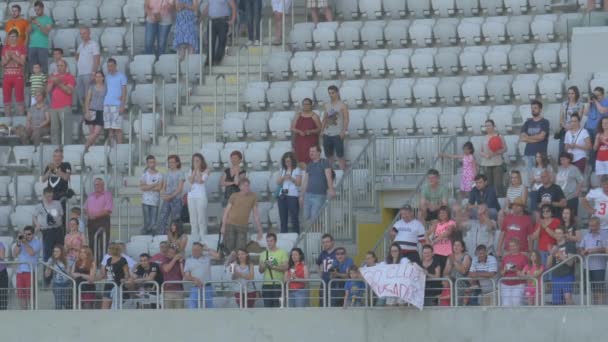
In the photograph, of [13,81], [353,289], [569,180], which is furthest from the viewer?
[13,81]

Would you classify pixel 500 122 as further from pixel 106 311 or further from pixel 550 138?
pixel 106 311

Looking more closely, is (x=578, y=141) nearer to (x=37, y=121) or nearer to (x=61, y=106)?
(x=61, y=106)

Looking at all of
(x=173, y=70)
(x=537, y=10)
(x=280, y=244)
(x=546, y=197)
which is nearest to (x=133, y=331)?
(x=280, y=244)

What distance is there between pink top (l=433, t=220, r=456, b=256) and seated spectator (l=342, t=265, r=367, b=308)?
102 cm

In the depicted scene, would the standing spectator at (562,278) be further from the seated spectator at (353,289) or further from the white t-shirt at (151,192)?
the white t-shirt at (151,192)

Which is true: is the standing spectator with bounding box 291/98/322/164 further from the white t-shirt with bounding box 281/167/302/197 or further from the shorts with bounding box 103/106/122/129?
the shorts with bounding box 103/106/122/129

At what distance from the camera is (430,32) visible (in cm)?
2998

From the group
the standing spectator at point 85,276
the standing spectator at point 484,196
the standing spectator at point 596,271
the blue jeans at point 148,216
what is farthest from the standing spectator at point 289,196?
the standing spectator at point 596,271

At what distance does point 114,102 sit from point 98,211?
9.01 feet

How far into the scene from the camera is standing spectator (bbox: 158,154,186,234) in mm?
26812

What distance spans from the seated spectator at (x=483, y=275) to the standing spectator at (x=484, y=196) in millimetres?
1629

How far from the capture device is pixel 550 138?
26.7 metres

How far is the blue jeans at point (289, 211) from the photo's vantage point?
26.1 metres

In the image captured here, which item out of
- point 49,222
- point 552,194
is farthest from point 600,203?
point 49,222
